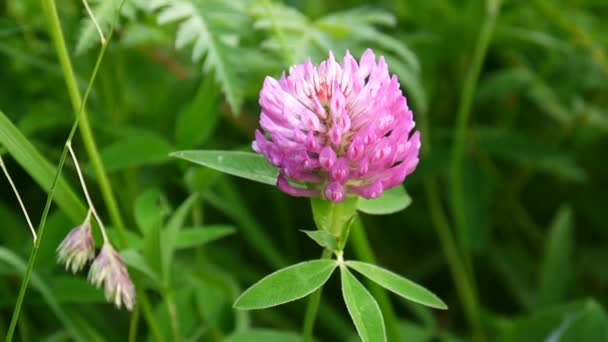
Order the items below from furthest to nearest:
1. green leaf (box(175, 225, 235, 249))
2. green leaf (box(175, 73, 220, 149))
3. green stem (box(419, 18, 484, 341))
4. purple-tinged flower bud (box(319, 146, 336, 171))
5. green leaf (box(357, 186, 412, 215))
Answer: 1. green stem (box(419, 18, 484, 341))
2. green leaf (box(175, 73, 220, 149))
3. green leaf (box(175, 225, 235, 249))
4. green leaf (box(357, 186, 412, 215))
5. purple-tinged flower bud (box(319, 146, 336, 171))

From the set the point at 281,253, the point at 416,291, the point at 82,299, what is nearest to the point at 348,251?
the point at 281,253

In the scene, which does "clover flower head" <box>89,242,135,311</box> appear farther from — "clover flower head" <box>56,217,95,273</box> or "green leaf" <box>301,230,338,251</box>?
"green leaf" <box>301,230,338,251</box>

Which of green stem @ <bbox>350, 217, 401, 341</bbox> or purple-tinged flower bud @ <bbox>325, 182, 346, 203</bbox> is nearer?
purple-tinged flower bud @ <bbox>325, 182, 346, 203</bbox>

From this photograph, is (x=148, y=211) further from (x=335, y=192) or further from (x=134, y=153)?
(x=335, y=192)

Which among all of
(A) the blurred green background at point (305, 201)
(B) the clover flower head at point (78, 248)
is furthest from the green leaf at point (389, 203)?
(B) the clover flower head at point (78, 248)

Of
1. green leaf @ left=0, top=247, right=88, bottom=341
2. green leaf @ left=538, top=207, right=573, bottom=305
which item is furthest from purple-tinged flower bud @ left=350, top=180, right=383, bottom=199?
green leaf @ left=538, top=207, right=573, bottom=305

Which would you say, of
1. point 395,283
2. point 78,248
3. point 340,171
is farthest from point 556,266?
point 78,248

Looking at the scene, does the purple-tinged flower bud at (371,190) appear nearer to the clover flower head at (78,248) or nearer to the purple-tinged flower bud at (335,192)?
the purple-tinged flower bud at (335,192)

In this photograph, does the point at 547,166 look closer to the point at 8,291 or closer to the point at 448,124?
the point at 448,124

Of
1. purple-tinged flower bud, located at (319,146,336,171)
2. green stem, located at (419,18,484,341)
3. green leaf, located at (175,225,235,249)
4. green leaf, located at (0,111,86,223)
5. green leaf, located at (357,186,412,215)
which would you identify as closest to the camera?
purple-tinged flower bud, located at (319,146,336,171)
